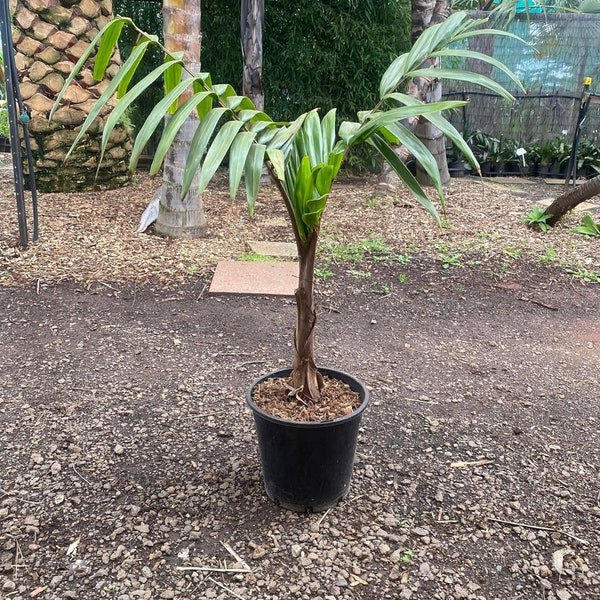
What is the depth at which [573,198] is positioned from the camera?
4.37 m

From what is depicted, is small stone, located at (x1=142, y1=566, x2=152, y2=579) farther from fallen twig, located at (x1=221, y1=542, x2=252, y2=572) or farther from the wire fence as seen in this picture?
the wire fence

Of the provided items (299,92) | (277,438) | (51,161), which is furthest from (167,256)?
(299,92)

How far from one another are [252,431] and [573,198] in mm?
3497

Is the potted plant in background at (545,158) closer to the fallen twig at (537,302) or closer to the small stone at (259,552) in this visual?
the fallen twig at (537,302)

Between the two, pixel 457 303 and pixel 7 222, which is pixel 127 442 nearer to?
pixel 457 303

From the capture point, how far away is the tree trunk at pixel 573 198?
4324 mm

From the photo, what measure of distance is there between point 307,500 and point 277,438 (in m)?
0.21

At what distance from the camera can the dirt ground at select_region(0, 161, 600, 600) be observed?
1.44 metres

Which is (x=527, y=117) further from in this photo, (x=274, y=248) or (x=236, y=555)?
(x=236, y=555)

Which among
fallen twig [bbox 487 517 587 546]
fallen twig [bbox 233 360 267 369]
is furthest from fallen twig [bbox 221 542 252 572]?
fallen twig [bbox 233 360 267 369]

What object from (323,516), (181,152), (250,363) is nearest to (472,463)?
(323,516)

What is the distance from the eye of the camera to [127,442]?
1916mm

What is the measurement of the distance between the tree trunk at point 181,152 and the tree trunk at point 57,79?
3.86ft

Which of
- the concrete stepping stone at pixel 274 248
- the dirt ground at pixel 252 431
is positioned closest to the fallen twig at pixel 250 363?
the dirt ground at pixel 252 431
